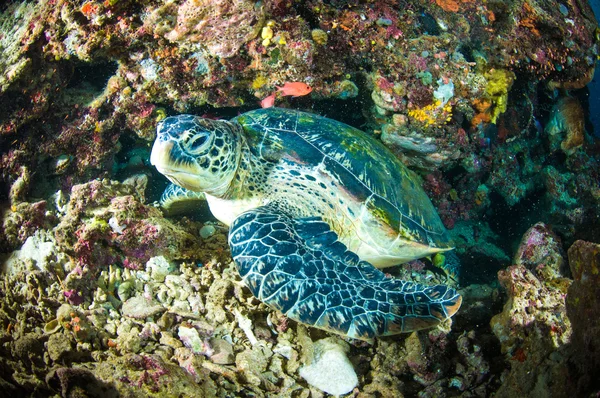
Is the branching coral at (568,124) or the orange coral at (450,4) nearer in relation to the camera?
the orange coral at (450,4)

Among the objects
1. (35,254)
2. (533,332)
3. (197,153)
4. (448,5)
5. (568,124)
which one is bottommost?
(568,124)

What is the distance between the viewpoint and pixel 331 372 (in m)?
2.16

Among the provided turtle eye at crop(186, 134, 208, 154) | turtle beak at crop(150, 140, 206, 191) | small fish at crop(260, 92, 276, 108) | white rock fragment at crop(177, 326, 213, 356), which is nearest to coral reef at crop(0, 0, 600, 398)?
white rock fragment at crop(177, 326, 213, 356)

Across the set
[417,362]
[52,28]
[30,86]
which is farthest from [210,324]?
[52,28]

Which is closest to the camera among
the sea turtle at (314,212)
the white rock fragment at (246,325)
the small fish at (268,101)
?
the sea turtle at (314,212)

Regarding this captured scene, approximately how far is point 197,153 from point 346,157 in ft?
4.51

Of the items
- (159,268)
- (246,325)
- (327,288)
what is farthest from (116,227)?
(327,288)

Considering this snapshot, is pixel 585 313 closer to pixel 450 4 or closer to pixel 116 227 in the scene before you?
pixel 116 227

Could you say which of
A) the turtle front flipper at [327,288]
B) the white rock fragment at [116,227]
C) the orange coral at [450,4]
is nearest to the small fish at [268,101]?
the turtle front flipper at [327,288]

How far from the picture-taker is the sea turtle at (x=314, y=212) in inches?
83.5

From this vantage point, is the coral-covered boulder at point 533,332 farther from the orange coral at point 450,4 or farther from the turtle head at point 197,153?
the orange coral at point 450,4

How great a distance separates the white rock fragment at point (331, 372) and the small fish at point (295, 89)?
265cm

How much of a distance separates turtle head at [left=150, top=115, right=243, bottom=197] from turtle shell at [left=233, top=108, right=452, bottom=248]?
0.38 m

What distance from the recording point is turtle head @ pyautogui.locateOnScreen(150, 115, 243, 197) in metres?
2.47
